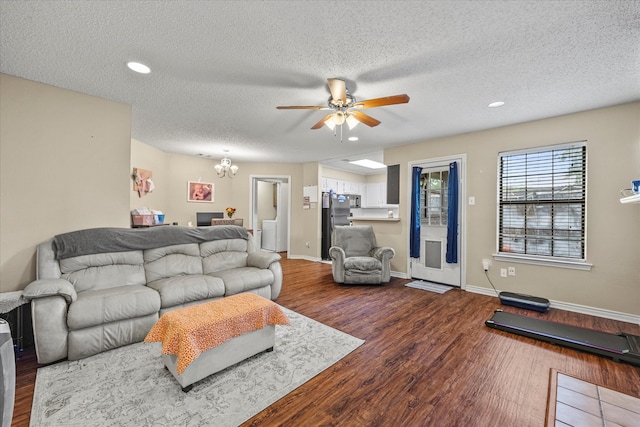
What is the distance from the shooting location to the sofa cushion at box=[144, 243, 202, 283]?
9.91 feet

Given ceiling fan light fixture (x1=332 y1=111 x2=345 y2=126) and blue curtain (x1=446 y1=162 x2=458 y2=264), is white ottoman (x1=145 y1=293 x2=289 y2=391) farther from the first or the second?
blue curtain (x1=446 y1=162 x2=458 y2=264)

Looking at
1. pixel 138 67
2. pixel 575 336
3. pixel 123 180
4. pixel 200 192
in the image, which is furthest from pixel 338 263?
pixel 200 192

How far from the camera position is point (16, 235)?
2480 millimetres

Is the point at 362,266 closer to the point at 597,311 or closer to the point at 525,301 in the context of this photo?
the point at 525,301

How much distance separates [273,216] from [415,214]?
16.5ft


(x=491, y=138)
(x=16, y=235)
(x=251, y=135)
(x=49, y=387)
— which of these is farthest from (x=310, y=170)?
(x=49, y=387)

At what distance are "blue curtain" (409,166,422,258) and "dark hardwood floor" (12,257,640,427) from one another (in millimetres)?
1428

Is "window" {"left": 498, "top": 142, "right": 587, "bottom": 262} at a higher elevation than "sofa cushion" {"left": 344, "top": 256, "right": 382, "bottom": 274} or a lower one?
higher

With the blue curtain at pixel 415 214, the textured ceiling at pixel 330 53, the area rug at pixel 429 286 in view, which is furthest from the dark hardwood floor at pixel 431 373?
the textured ceiling at pixel 330 53

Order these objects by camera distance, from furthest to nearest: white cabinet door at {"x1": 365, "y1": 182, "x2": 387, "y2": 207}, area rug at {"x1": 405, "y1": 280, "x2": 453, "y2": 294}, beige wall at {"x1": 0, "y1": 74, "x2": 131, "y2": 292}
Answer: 1. white cabinet door at {"x1": 365, "y1": 182, "x2": 387, "y2": 207}
2. area rug at {"x1": 405, "y1": 280, "x2": 453, "y2": 294}
3. beige wall at {"x1": 0, "y1": 74, "x2": 131, "y2": 292}

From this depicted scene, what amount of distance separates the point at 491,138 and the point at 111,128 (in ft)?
16.8

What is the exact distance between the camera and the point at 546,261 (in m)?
3.43

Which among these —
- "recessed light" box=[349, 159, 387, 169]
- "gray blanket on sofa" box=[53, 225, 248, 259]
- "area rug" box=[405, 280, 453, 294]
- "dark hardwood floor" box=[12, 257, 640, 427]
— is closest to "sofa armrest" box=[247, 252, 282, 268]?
"gray blanket on sofa" box=[53, 225, 248, 259]

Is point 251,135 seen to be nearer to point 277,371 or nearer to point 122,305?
point 122,305
